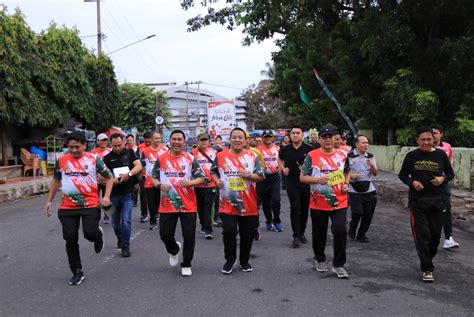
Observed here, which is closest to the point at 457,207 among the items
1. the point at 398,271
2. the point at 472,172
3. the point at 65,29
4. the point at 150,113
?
the point at 472,172

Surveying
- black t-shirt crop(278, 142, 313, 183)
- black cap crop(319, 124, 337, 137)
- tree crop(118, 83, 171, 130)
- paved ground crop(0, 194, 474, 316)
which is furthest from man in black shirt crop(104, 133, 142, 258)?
tree crop(118, 83, 171, 130)

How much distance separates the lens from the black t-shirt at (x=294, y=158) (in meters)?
7.07

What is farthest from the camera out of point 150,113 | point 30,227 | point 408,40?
point 150,113

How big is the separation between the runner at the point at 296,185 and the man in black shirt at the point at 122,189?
226 cm

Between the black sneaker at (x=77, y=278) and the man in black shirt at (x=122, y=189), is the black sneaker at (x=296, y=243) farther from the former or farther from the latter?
the black sneaker at (x=77, y=278)

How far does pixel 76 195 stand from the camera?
17.1 ft

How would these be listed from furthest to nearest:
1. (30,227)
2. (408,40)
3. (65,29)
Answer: (65,29) < (408,40) < (30,227)

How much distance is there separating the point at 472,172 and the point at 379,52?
482 centimetres

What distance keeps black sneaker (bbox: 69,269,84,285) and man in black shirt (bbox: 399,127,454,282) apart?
149 inches

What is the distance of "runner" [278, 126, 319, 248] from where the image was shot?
7002mm

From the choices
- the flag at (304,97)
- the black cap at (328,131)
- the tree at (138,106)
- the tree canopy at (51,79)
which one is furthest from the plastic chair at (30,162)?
the tree at (138,106)

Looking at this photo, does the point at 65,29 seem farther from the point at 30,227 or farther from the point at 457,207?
the point at 457,207

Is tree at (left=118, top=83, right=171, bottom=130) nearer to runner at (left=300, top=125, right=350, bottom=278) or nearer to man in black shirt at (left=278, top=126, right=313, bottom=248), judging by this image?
man in black shirt at (left=278, top=126, right=313, bottom=248)

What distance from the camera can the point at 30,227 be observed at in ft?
29.8
